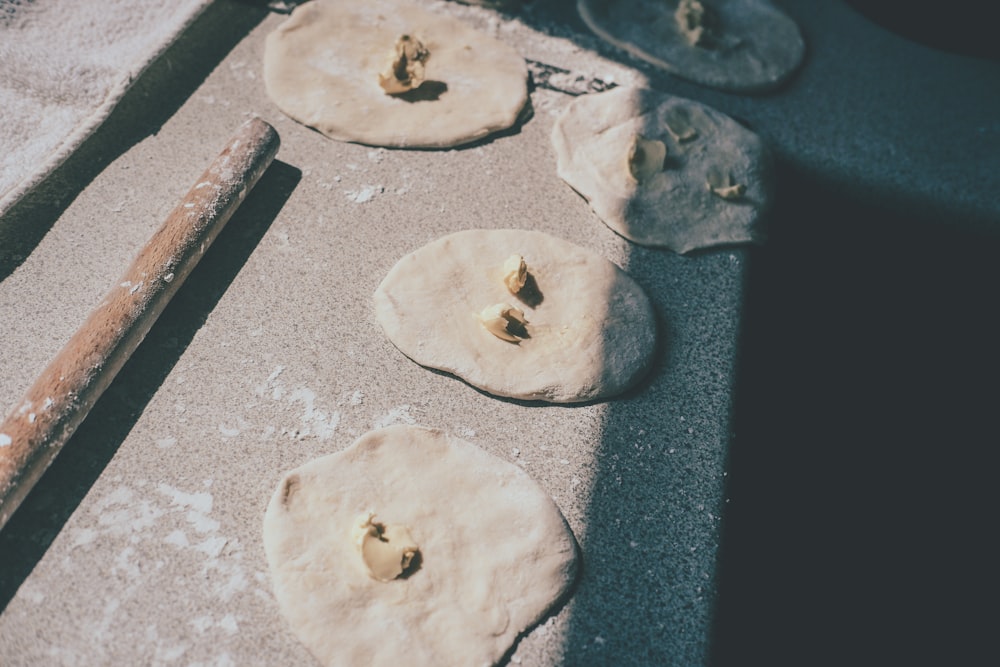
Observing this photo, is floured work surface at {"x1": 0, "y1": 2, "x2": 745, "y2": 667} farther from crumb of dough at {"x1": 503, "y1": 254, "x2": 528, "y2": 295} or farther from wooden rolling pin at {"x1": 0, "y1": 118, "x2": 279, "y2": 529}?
crumb of dough at {"x1": 503, "y1": 254, "x2": 528, "y2": 295}

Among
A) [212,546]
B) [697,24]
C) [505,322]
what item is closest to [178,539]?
[212,546]

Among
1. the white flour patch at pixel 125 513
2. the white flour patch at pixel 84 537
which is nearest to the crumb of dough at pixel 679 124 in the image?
the white flour patch at pixel 125 513

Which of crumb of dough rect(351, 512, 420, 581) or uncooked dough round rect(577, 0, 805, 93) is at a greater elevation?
uncooked dough round rect(577, 0, 805, 93)

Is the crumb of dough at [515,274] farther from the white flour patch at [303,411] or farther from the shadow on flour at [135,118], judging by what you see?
the shadow on flour at [135,118]

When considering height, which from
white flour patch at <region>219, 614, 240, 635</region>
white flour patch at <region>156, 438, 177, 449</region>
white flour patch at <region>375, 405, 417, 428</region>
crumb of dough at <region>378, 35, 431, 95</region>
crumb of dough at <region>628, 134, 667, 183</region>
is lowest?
white flour patch at <region>219, 614, 240, 635</region>

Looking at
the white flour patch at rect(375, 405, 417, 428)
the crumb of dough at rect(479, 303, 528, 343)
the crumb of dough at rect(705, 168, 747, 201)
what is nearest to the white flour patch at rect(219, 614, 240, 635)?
the white flour patch at rect(375, 405, 417, 428)

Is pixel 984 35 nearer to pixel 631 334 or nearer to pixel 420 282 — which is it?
pixel 631 334

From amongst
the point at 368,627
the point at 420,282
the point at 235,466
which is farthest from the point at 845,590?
the point at 235,466
